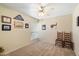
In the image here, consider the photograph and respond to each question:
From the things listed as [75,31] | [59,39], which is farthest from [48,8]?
[75,31]

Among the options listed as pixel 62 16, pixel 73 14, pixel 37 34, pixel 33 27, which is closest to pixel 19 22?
pixel 33 27

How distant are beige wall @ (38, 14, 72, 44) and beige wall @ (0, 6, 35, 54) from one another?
325 mm

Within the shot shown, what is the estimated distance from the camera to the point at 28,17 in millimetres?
2275

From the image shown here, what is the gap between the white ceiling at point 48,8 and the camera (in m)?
2.10

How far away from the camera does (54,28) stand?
7.42ft

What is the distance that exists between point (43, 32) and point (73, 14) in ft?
2.57

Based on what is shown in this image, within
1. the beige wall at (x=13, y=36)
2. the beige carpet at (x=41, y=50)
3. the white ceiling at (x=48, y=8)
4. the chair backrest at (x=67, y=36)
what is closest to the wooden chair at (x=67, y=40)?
the chair backrest at (x=67, y=36)

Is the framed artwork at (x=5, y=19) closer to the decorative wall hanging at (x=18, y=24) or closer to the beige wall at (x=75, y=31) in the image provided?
the decorative wall hanging at (x=18, y=24)

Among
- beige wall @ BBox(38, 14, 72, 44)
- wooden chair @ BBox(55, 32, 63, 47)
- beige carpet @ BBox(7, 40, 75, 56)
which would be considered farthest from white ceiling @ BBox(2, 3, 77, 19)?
beige carpet @ BBox(7, 40, 75, 56)

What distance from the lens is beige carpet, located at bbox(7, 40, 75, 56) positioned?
2141 millimetres

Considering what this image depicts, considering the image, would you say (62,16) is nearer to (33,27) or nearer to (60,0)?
(60,0)

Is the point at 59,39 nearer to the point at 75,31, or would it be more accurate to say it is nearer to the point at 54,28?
the point at 54,28

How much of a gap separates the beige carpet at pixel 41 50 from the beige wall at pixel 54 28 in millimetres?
138

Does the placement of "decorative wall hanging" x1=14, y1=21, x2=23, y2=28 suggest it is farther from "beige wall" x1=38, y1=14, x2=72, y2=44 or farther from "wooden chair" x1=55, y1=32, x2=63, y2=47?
"wooden chair" x1=55, y1=32, x2=63, y2=47
